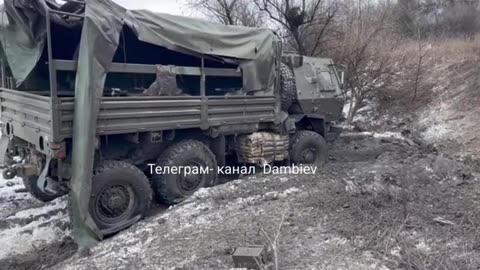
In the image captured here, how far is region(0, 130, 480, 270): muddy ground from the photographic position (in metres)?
4.10

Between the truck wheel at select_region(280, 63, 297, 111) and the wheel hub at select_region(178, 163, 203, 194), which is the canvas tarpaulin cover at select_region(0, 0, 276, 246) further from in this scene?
the wheel hub at select_region(178, 163, 203, 194)

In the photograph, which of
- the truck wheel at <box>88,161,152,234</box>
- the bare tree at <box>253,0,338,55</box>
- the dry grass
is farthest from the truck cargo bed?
the bare tree at <box>253,0,338,55</box>

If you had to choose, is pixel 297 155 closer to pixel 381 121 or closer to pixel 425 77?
pixel 381 121

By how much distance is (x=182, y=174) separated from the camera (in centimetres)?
645

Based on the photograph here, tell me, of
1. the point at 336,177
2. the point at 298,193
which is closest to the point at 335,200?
the point at 298,193

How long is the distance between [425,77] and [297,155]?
811 cm

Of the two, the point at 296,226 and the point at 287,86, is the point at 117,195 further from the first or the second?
the point at 287,86

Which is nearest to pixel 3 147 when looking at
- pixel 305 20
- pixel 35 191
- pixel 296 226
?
pixel 35 191

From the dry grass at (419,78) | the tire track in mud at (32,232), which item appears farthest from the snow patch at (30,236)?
the dry grass at (419,78)

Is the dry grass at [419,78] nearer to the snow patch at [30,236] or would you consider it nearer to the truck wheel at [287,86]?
the truck wheel at [287,86]

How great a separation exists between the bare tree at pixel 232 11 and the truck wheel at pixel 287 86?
847 cm

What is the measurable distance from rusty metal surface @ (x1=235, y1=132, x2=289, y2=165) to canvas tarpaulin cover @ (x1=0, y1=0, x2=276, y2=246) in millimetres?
1456

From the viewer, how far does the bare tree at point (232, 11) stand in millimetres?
16297

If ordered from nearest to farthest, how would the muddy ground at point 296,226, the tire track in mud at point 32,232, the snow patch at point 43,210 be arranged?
the muddy ground at point 296,226
the tire track in mud at point 32,232
the snow patch at point 43,210
